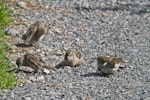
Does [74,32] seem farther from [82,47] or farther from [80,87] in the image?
[80,87]

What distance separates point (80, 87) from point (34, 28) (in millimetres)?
3468

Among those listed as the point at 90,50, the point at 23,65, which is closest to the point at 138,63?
the point at 90,50

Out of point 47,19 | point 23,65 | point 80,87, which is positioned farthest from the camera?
point 47,19

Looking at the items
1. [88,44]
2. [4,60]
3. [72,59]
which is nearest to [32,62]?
[4,60]

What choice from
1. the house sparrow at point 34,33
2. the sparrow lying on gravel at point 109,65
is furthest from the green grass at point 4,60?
the sparrow lying on gravel at point 109,65

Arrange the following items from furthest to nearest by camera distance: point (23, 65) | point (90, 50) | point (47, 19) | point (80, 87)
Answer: point (47, 19) → point (90, 50) → point (23, 65) → point (80, 87)

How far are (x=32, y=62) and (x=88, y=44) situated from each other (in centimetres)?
237

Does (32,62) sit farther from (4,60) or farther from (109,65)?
(109,65)

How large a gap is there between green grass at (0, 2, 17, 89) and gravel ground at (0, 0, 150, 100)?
0.57ft

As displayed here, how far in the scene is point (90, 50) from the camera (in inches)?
543

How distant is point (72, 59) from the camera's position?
12.3m

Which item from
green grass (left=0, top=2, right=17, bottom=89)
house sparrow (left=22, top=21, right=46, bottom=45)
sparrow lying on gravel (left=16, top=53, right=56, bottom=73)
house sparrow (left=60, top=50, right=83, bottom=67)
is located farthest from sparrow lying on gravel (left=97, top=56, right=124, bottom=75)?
house sparrow (left=22, top=21, right=46, bottom=45)

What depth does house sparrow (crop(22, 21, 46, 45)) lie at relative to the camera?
13915 mm

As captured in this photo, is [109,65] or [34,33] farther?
[34,33]
